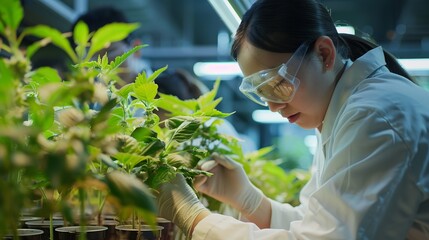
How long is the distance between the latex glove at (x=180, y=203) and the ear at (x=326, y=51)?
495mm

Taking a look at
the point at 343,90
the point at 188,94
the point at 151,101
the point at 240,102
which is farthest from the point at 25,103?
the point at 240,102

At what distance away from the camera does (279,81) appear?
54.3 inches

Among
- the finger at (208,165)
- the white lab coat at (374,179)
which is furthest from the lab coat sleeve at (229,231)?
the finger at (208,165)

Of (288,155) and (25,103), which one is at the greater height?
(25,103)

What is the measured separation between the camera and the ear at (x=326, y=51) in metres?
1.39

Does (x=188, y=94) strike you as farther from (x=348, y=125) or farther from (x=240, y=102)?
(x=240, y=102)

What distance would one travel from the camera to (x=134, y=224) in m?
1.18

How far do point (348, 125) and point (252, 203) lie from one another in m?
0.67

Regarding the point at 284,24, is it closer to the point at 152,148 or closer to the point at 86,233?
the point at 152,148

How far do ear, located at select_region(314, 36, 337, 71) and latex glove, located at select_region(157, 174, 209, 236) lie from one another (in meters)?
0.50

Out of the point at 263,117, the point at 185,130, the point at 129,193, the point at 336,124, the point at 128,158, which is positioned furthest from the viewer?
the point at 263,117

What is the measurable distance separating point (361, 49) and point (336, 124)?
37 cm

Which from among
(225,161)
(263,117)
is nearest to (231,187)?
(225,161)

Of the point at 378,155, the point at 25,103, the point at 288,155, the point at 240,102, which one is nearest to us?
the point at 25,103
